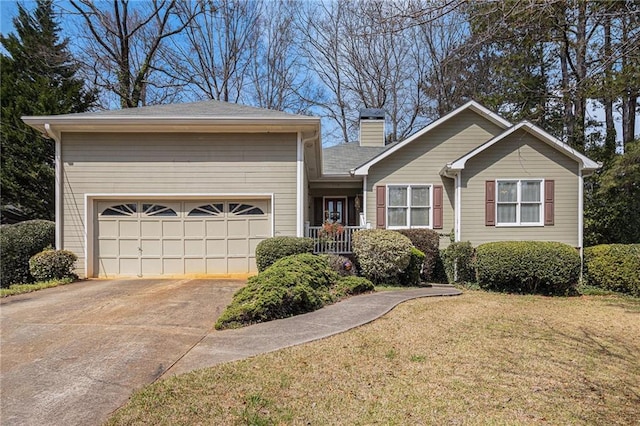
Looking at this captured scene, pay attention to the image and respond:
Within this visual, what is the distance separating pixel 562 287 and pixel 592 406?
294 inches

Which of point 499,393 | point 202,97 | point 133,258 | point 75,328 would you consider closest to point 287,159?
point 133,258

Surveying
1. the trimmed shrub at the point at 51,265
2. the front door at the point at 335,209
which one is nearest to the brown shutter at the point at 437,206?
the front door at the point at 335,209

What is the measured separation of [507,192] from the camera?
1200cm

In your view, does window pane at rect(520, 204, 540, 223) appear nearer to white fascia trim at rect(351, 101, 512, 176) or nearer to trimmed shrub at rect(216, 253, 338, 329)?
white fascia trim at rect(351, 101, 512, 176)

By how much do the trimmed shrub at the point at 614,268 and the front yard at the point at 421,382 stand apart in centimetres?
507

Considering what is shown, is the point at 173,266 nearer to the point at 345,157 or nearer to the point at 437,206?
the point at 437,206

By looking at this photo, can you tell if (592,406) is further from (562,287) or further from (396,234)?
(562,287)

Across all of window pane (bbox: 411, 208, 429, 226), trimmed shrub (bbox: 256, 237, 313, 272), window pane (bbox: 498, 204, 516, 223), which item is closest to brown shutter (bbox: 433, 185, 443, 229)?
window pane (bbox: 411, 208, 429, 226)

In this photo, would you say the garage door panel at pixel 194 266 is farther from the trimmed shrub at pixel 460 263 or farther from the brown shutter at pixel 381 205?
the trimmed shrub at pixel 460 263

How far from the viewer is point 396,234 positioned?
32.2ft

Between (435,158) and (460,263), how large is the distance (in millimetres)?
3950

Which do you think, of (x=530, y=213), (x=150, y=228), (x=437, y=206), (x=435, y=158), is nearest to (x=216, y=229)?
(x=150, y=228)

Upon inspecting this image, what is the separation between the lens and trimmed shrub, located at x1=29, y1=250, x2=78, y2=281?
29.2 feet

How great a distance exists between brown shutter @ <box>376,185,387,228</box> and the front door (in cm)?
312
